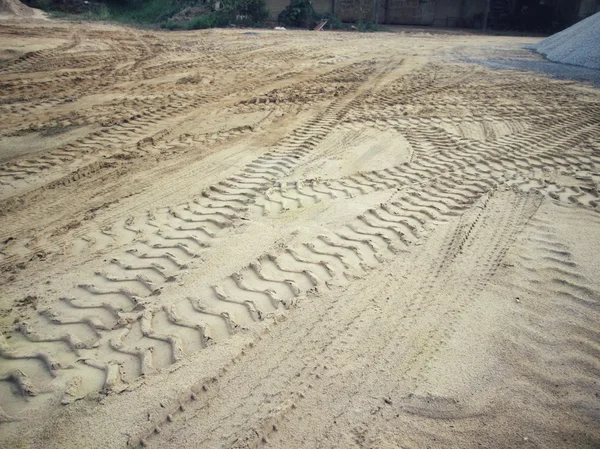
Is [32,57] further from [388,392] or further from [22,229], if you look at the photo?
[388,392]

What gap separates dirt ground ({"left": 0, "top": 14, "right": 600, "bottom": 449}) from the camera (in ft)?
8.35

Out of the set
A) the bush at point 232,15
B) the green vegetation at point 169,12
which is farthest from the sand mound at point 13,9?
the bush at point 232,15

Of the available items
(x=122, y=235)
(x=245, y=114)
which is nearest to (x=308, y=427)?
(x=122, y=235)

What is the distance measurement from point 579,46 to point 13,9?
20633 millimetres

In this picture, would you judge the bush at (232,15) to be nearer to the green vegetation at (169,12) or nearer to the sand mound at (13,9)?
the green vegetation at (169,12)

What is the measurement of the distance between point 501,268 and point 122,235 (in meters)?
3.46

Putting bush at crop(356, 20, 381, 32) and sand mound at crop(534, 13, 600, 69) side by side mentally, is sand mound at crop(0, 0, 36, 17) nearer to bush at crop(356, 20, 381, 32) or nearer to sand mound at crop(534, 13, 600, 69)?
bush at crop(356, 20, 381, 32)

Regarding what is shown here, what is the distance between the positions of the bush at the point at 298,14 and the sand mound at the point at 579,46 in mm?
9941

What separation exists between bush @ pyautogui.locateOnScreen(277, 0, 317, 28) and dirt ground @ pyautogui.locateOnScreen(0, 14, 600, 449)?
1383 cm

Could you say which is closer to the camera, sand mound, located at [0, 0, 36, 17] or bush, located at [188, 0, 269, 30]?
sand mound, located at [0, 0, 36, 17]

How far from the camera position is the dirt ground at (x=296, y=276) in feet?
8.35

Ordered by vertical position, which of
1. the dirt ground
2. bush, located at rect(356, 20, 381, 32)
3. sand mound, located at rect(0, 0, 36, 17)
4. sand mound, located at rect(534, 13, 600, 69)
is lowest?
the dirt ground

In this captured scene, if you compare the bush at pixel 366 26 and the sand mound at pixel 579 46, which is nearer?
the sand mound at pixel 579 46

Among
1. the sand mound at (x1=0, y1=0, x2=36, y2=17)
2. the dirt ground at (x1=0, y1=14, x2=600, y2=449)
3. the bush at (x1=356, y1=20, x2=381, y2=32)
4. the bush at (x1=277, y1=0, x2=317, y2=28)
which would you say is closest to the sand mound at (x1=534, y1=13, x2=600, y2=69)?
the dirt ground at (x1=0, y1=14, x2=600, y2=449)
